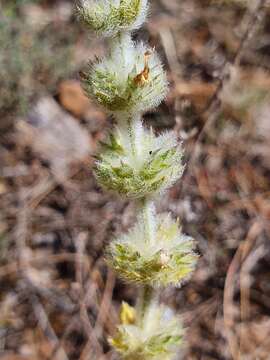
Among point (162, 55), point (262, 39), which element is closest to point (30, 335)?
point (162, 55)

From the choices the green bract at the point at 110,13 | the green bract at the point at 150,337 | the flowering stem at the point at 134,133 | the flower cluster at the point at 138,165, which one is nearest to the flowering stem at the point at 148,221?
the flower cluster at the point at 138,165

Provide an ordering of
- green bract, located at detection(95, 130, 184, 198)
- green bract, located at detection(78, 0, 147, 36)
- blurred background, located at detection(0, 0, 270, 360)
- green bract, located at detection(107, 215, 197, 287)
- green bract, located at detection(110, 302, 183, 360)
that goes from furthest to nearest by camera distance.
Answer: blurred background, located at detection(0, 0, 270, 360)
green bract, located at detection(110, 302, 183, 360)
green bract, located at detection(107, 215, 197, 287)
green bract, located at detection(95, 130, 184, 198)
green bract, located at detection(78, 0, 147, 36)

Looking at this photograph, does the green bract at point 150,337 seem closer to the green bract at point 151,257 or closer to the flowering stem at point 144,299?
the flowering stem at point 144,299

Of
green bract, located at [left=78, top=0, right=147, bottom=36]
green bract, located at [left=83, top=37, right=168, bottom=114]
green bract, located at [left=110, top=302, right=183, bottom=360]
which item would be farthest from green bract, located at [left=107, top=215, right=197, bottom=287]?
green bract, located at [left=78, top=0, right=147, bottom=36]

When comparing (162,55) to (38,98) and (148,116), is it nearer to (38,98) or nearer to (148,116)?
(148,116)

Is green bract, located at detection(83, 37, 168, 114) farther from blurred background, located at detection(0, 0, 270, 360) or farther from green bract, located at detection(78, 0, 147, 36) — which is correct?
blurred background, located at detection(0, 0, 270, 360)
